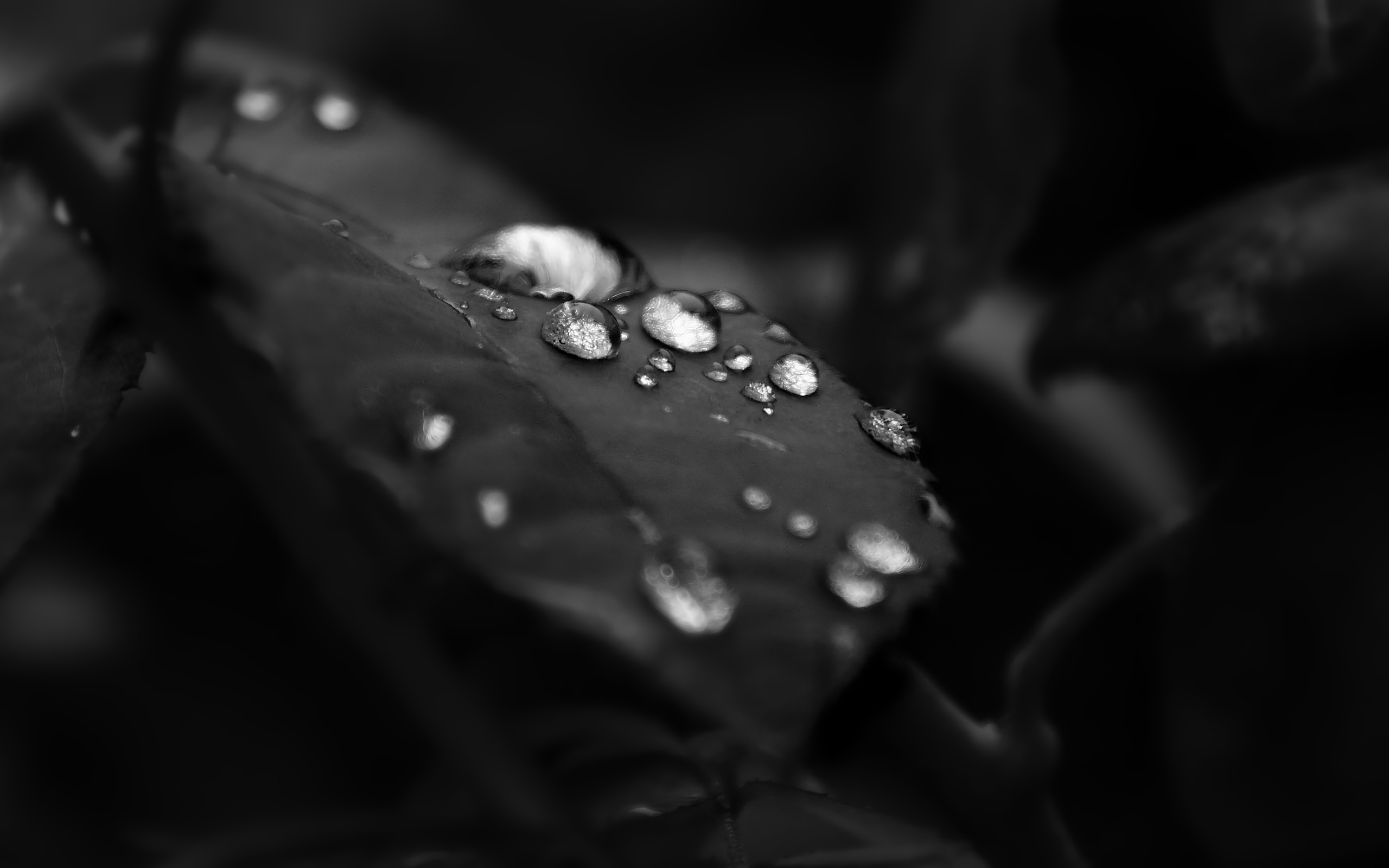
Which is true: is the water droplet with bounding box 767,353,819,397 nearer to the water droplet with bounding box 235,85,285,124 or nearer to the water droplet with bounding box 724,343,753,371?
the water droplet with bounding box 724,343,753,371

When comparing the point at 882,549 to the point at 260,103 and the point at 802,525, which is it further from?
the point at 260,103

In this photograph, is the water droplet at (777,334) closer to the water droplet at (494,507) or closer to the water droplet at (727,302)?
the water droplet at (727,302)

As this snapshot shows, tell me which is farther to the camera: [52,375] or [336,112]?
[336,112]

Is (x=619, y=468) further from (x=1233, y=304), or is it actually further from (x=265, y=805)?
(x=265, y=805)

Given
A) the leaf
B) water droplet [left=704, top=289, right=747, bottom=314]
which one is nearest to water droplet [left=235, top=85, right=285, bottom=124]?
Result: the leaf

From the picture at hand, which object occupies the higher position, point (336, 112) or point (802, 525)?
point (802, 525)

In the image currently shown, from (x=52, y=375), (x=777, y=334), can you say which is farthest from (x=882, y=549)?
(x=52, y=375)

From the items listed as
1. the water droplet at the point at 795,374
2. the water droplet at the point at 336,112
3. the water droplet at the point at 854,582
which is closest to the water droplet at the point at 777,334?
the water droplet at the point at 795,374
